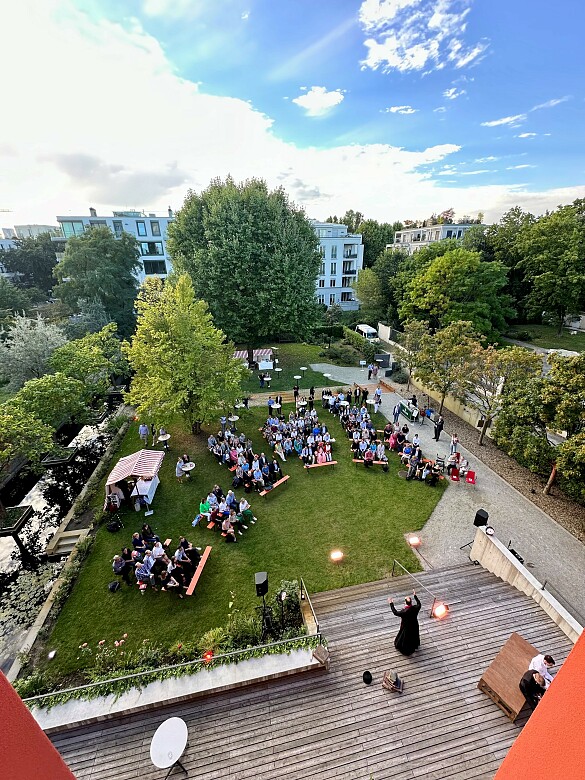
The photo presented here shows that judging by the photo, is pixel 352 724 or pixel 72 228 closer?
pixel 352 724

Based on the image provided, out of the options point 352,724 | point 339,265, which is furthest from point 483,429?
point 339,265

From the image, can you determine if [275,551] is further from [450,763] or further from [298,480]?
[450,763]

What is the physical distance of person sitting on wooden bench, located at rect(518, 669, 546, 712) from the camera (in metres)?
6.59

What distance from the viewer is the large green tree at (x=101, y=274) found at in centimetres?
3241

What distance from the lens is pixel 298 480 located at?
1584 centimetres

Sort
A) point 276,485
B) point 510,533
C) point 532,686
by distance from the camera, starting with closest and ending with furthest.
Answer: point 532,686, point 510,533, point 276,485

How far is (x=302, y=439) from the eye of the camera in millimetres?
17641

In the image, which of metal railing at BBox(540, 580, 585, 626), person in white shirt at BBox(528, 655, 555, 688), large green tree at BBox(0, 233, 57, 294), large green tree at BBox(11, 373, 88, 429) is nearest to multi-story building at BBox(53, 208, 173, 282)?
large green tree at BBox(0, 233, 57, 294)

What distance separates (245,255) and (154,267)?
1403 inches

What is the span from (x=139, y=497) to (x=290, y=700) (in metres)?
9.58

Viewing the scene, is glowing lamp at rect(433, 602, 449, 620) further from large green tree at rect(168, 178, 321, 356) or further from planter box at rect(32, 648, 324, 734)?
large green tree at rect(168, 178, 321, 356)

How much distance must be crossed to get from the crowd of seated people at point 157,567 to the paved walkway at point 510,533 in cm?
767

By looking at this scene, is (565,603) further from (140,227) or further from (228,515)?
(140,227)

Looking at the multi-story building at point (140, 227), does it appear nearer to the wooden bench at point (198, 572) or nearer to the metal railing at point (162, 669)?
the wooden bench at point (198, 572)
